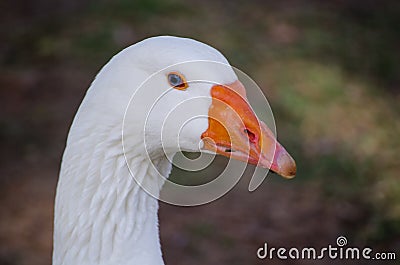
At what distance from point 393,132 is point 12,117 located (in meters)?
3.11

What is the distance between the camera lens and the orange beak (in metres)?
2.39

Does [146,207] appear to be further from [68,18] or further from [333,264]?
[68,18]

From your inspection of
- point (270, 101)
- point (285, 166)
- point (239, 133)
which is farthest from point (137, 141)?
point (270, 101)

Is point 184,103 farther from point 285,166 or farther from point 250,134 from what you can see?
point 285,166

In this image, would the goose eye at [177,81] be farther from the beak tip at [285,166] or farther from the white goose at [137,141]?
Result: the beak tip at [285,166]

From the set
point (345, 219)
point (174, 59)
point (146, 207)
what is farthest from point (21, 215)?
point (174, 59)

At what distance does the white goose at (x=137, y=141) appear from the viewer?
Answer: 2.41 m

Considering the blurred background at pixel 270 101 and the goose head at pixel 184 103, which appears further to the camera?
the blurred background at pixel 270 101

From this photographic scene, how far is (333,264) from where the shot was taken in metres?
4.88
